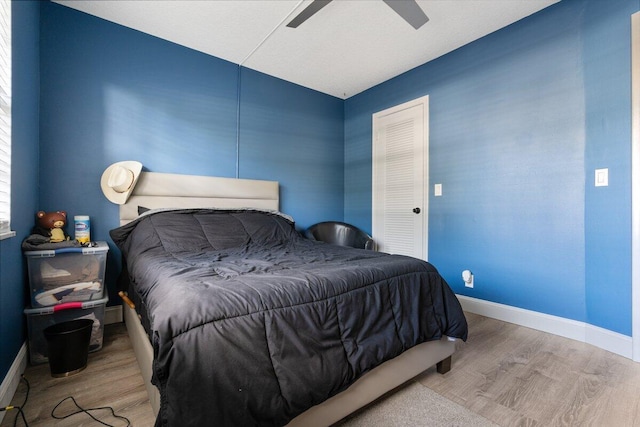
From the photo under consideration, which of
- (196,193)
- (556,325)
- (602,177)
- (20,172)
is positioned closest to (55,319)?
(20,172)

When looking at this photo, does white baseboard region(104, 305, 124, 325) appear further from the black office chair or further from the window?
the black office chair

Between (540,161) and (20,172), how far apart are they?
3698 mm

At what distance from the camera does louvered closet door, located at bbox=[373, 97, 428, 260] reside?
10.5ft

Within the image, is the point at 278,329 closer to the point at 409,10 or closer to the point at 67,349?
the point at 67,349

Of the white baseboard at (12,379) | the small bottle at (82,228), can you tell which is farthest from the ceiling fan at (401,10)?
the white baseboard at (12,379)

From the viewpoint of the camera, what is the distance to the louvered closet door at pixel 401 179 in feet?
10.5

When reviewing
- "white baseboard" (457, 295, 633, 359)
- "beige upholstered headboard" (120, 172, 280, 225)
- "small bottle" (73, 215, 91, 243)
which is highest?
"beige upholstered headboard" (120, 172, 280, 225)

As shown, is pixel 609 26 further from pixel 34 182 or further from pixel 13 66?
pixel 34 182

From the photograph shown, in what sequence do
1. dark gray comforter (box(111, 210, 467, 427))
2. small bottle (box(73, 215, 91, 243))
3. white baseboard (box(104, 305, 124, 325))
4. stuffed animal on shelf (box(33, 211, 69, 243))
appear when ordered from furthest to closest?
white baseboard (box(104, 305, 124, 325)) → small bottle (box(73, 215, 91, 243)) → stuffed animal on shelf (box(33, 211, 69, 243)) → dark gray comforter (box(111, 210, 467, 427))

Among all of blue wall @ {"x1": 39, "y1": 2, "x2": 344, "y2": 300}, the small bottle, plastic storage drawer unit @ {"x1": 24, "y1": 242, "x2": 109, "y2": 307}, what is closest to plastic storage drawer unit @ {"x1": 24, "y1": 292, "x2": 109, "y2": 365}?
plastic storage drawer unit @ {"x1": 24, "y1": 242, "x2": 109, "y2": 307}

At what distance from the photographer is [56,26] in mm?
2256

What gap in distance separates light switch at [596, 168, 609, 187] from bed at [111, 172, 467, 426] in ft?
4.84

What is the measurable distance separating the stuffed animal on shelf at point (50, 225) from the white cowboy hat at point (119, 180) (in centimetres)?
37

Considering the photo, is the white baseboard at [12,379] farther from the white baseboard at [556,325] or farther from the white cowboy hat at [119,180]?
the white baseboard at [556,325]
